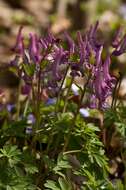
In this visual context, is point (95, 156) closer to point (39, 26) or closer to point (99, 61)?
point (99, 61)

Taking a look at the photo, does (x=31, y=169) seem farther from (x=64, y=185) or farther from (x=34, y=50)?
(x=34, y=50)

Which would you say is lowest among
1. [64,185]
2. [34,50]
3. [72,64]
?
[64,185]

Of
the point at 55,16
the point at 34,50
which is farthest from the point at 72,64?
the point at 55,16

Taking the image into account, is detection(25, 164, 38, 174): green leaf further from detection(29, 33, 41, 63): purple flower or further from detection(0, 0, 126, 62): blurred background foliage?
detection(0, 0, 126, 62): blurred background foliage

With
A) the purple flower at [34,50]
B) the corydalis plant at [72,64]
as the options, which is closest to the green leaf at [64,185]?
the corydalis plant at [72,64]

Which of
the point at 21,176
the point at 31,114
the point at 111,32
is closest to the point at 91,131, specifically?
the point at 21,176

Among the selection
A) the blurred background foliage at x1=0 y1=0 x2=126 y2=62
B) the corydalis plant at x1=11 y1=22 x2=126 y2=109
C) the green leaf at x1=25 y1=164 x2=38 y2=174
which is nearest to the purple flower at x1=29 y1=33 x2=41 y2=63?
the corydalis plant at x1=11 y1=22 x2=126 y2=109

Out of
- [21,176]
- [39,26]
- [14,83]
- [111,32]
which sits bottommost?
[21,176]

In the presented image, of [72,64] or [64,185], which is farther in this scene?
[72,64]
